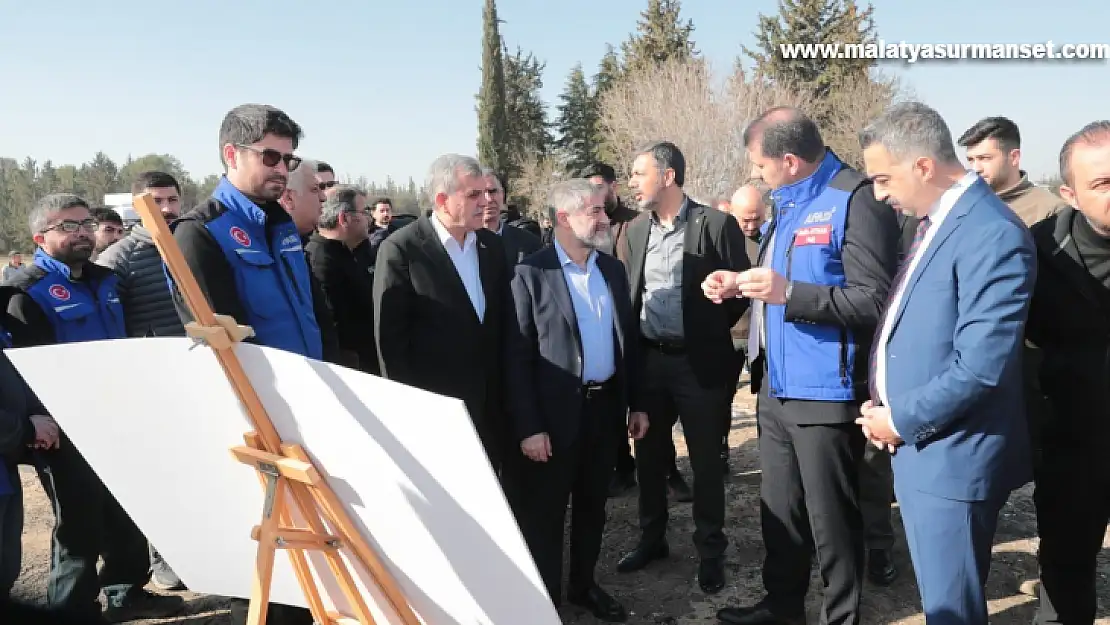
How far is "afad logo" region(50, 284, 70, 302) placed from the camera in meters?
3.62

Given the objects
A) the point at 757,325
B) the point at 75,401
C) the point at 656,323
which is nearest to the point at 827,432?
the point at 757,325

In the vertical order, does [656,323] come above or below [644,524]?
above

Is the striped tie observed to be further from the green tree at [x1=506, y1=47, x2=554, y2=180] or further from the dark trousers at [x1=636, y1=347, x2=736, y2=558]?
the green tree at [x1=506, y1=47, x2=554, y2=180]

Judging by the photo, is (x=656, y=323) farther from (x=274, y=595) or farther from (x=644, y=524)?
(x=274, y=595)

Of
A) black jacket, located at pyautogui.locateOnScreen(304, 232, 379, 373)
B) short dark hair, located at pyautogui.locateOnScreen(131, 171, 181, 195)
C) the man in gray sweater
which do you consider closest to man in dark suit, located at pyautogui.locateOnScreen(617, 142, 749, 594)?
black jacket, located at pyautogui.locateOnScreen(304, 232, 379, 373)

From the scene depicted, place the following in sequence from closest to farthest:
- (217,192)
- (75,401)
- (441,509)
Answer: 1. (441,509)
2. (75,401)
3. (217,192)

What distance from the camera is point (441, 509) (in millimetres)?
1421

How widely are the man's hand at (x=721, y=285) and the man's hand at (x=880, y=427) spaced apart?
2.61 feet

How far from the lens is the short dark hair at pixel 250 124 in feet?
9.12

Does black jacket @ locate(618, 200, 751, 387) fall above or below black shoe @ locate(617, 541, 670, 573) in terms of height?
above

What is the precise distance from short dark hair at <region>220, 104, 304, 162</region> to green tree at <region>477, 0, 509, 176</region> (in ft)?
150

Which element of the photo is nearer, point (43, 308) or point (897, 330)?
point (897, 330)

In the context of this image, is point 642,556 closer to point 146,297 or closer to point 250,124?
point 250,124

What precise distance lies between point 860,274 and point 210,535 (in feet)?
8.49
